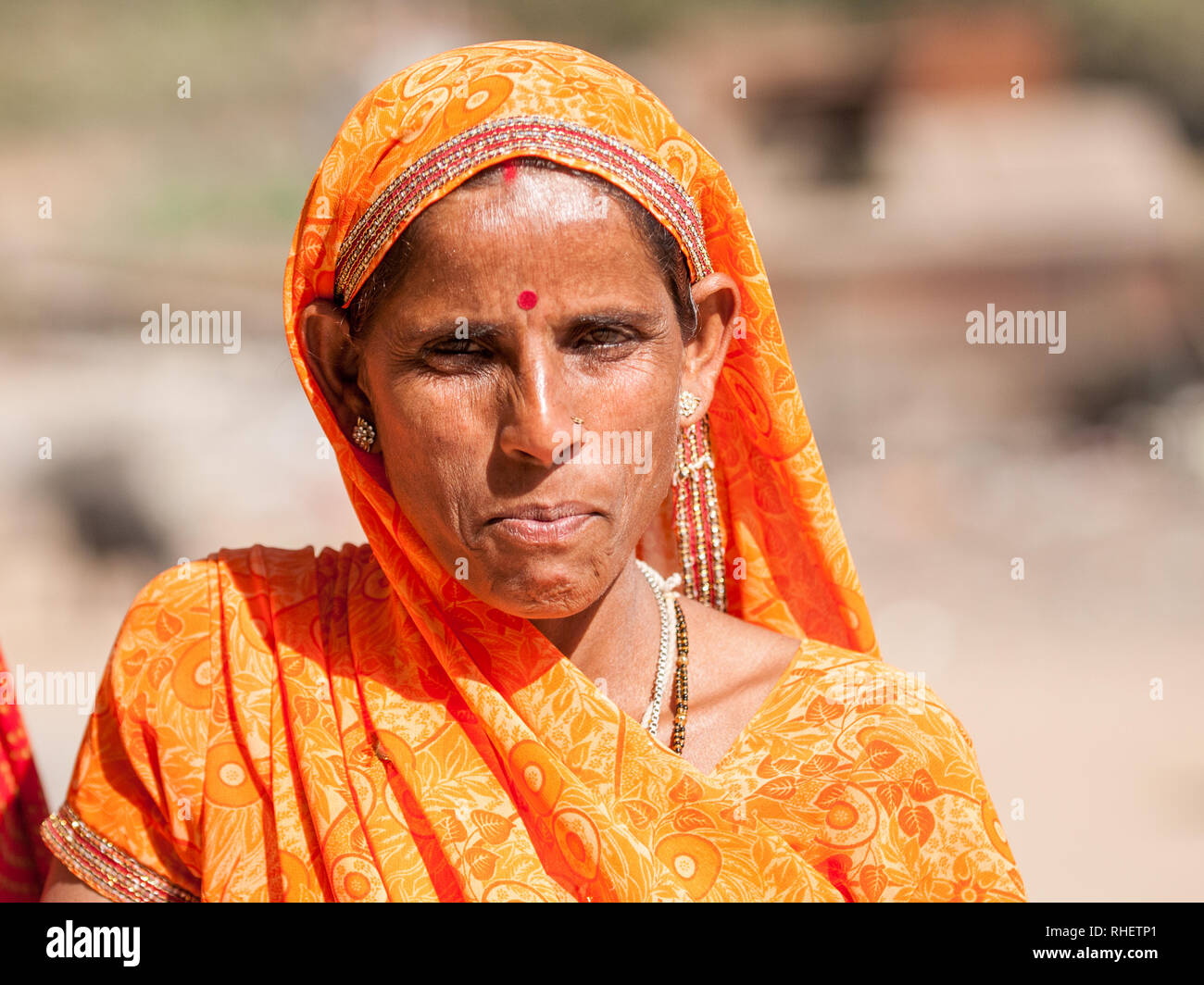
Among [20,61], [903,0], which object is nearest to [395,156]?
[20,61]

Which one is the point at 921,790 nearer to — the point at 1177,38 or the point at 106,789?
the point at 106,789

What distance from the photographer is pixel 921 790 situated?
2131 millimetres

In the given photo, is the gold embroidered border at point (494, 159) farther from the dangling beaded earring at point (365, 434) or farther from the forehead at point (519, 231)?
the dangling beaded earring at point (365, 434)

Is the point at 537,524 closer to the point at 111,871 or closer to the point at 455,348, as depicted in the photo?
the point at 455,348

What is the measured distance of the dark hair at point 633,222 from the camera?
75.9 inches

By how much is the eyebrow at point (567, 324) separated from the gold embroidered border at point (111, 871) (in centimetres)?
105

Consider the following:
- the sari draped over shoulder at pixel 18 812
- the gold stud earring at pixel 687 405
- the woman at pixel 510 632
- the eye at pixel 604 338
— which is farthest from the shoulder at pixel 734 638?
the sari draped over shoulder at pixel 18 812

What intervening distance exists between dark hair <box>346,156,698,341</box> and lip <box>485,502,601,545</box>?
0.41m

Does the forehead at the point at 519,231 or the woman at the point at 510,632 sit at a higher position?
the forehead at the point at 519,231

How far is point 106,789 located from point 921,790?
1429 millimetres

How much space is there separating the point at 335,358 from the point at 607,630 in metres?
0.69

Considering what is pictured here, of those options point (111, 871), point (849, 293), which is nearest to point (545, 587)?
point (111, 871)

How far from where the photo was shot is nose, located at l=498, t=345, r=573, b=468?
A: 187 centimetres

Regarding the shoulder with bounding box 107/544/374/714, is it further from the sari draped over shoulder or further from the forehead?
the forehead
